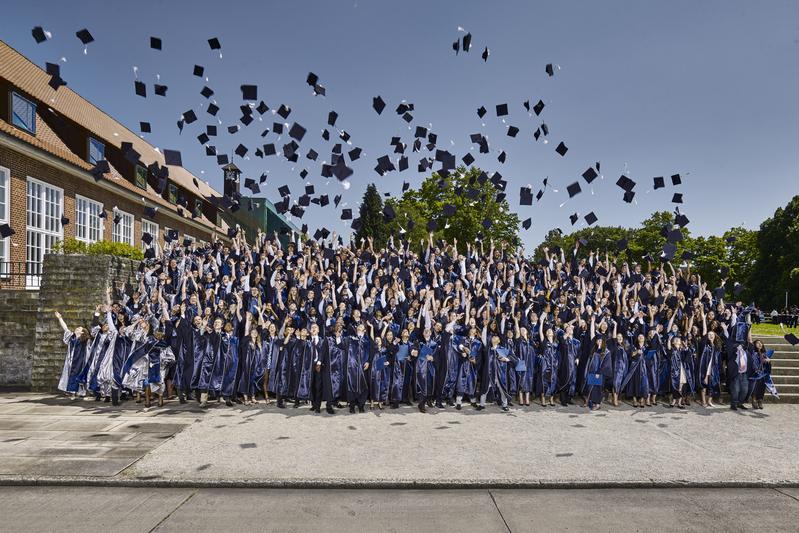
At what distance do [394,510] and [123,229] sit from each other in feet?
70.3

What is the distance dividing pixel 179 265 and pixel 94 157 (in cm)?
1148

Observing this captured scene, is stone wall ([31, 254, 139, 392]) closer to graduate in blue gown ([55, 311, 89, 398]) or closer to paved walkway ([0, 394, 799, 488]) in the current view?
graduate in blue gown ([55, 311, 89, 398])

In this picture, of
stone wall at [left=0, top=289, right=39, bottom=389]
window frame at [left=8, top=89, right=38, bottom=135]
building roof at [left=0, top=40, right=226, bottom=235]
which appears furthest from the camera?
building roof at [left=0, top=40, right=226, bottom=235]

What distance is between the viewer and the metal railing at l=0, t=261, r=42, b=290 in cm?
1245

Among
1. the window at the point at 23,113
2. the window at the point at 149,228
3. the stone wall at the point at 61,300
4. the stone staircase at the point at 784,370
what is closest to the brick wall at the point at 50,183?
the window at the point at 149,228

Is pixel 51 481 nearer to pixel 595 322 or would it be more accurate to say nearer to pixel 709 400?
pixel 595 322

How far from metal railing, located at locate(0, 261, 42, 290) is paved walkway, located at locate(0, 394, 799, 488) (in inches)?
198

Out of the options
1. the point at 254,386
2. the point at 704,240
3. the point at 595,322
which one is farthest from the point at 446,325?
the point at 704,240

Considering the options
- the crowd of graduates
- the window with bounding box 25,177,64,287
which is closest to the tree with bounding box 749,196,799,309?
the crowd of graduates

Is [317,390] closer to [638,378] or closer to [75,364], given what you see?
[75,364]

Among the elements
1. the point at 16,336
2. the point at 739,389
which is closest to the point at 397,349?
the point at 739,389

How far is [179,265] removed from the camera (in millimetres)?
A: 11406

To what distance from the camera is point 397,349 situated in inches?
343

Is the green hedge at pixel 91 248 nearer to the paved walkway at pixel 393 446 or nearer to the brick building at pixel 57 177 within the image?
the brick building at pixel 57 177
